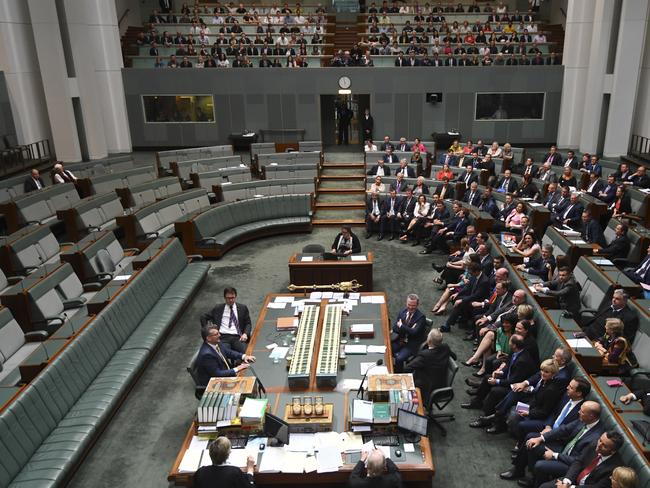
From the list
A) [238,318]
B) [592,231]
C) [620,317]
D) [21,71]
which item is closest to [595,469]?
[620,317]

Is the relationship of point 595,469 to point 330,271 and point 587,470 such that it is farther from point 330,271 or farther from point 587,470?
point 330,271

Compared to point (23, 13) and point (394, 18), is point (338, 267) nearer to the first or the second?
point (23, 13)

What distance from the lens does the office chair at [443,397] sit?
246 inches

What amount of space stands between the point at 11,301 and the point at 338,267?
17.3ft

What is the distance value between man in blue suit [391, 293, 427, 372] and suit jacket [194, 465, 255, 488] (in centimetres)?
323

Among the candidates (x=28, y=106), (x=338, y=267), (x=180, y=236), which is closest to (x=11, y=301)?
(x=180, y=236)

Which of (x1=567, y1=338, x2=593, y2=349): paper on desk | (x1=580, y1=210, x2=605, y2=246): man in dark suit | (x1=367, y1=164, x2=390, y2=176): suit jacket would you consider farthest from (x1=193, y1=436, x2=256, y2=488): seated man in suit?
(x1=367, y1=164, x2=390, y2=176): suit jacket

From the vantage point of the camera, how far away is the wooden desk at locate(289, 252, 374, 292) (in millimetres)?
10117

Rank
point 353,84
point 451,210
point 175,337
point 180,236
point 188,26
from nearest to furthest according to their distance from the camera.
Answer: point 175,337 < point 180,236 < point 451,210 < point 353,84 < point 188,26

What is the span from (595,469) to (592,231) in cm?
690

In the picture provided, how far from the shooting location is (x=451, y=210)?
42.7 ft

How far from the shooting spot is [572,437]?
5.28m

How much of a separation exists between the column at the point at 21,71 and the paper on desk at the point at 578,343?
739 inches

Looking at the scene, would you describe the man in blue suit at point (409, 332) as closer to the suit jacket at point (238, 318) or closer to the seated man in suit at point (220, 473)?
the suit jacket at point (238, 318)
